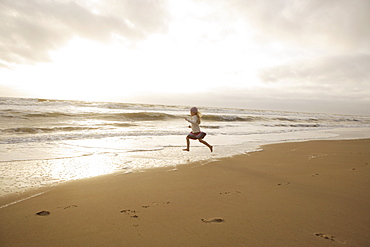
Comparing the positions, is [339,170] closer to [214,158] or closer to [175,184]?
[214,158]

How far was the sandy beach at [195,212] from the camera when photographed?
2201 millimetres

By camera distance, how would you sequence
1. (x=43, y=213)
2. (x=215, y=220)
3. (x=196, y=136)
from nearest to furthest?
1. (x=215, y=220)
2. (x=43, y=213)
3. (x=196, y=136)

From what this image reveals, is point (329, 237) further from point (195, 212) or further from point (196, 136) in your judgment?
point (196, 136)

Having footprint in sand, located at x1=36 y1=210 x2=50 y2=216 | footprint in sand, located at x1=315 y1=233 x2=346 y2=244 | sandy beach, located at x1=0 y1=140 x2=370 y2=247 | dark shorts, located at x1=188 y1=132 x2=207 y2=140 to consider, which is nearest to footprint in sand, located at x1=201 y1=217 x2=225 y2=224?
sandy beach, located at x1=0 y1=140 x2=370 y2=247

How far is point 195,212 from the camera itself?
110 inches

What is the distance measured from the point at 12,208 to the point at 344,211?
4365mm

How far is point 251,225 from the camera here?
8.08 feet

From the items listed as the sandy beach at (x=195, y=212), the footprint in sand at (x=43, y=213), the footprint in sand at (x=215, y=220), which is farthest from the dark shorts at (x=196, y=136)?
the footprint in sand at (x=43, y=213)

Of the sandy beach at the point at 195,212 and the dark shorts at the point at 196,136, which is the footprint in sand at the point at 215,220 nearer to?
the sandy beach at the point at 195,212

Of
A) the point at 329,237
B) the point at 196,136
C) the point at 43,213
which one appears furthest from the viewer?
the point at 196,136

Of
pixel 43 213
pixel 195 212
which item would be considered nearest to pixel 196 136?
pixel 195 212

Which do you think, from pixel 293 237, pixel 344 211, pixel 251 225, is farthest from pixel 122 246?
pixel 344 211

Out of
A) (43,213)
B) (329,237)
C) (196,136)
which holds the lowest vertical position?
(43,213)

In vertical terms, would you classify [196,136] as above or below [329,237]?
above
